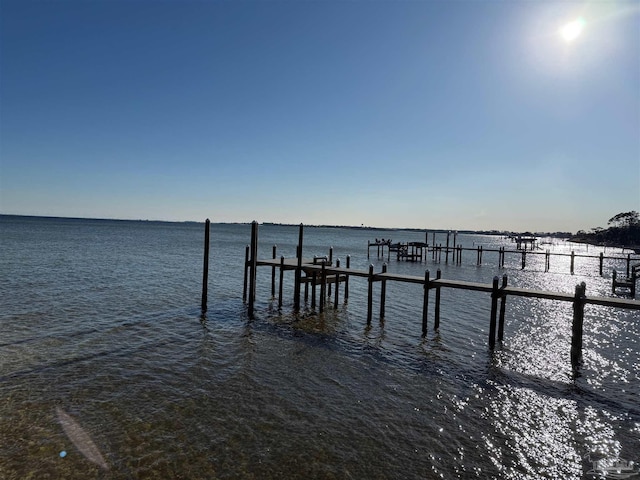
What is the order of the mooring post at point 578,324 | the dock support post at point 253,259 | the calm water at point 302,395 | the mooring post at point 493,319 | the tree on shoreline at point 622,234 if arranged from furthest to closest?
the tree on shoreline at point 622,234 → the dock support post at point 253,259 → the mooring post at point 493,319 → the mooring post at point 578,324 → the calm water at point 302,395

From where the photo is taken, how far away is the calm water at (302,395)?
22.2 feet

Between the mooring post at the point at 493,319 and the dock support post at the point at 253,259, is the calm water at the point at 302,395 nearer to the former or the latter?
the mooring post at the point at 493,319

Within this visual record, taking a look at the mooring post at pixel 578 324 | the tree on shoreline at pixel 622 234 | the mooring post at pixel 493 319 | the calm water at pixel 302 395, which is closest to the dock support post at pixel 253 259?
the calm water at pixel 302 395

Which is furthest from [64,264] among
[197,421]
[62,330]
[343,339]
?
[197,421]

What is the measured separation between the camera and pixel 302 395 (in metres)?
9.36

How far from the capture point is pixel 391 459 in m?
6.92

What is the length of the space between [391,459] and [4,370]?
10193 millimetres

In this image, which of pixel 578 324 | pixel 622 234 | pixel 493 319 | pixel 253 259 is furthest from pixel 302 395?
pixel 622 234

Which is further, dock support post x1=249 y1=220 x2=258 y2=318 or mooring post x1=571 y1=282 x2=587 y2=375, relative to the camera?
dock support post x1=249 y1=220 x2=258 y2=318

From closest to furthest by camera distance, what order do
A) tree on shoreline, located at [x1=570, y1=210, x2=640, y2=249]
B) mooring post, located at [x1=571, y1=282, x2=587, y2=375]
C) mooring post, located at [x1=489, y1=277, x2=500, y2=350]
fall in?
mooring post, located at [x1=571, y1=282, x2=587, y2=375] < mooring post, located at [x1=489, y1=277, x2=500, y2=350] < tree on shoreline, located at [x1=570, y1=210, x2=640, y2=249]

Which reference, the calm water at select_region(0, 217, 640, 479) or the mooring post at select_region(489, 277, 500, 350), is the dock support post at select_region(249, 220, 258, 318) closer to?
the calm water at select_region(0, 217, 640, 479)

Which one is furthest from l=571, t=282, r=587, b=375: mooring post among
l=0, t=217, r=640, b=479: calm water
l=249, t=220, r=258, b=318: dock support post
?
l=249, t=220, r=258, b=318: dock support post

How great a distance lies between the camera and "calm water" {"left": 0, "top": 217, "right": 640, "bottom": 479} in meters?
6.77

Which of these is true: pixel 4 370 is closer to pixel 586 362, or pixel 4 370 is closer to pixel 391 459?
pixel 391 459
